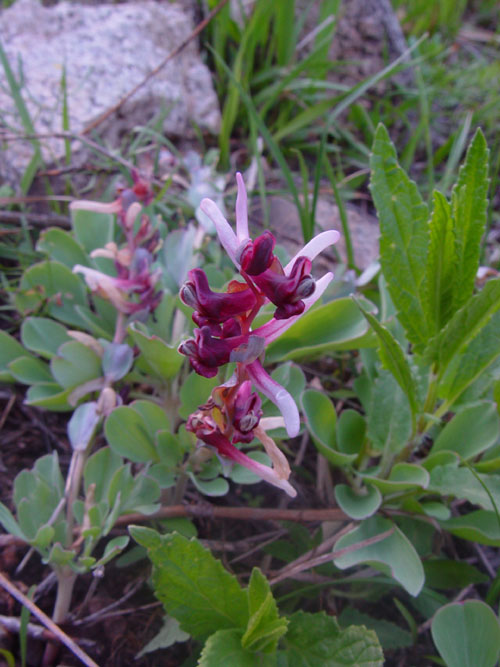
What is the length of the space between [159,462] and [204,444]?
33cm

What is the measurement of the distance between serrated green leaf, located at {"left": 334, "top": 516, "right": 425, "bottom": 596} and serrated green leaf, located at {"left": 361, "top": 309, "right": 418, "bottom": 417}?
0.97 ft

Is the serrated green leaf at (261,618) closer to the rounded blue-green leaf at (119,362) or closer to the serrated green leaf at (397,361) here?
the serrated green leaf at (397,361)

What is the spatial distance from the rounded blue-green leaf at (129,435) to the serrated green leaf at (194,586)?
28cm

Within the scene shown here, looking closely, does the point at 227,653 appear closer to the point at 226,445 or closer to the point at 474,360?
the point at 226,445

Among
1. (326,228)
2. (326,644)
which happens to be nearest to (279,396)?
(326,644)

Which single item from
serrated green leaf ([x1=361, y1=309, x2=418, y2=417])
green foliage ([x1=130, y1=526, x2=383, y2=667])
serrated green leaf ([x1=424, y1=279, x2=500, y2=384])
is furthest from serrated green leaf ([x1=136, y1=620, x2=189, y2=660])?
serrated green leaf ([x1=424, y1=279, x2=500, y2=384])

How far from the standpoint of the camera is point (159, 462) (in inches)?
59.1

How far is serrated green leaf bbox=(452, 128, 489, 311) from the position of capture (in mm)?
1263

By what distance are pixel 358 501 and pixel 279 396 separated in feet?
2.11

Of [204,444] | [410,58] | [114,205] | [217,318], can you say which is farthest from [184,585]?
[410,58]

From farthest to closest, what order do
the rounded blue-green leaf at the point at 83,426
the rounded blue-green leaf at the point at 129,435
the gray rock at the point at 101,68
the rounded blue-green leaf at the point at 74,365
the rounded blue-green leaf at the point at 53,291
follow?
the gray rock at the point at 101,68 → the rounded blue-green leaf at the point at 53,291 → the rounded blue-green leaf at the point at 74,365 → the rounded blue-green leaf at the point at 83,426 → the rounded blue-green leaf at the point at 129,435

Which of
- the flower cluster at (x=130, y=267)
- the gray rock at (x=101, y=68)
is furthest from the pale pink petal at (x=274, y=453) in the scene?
the gray rock at (x=101, y=68)

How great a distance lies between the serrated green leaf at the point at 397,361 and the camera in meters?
1.25

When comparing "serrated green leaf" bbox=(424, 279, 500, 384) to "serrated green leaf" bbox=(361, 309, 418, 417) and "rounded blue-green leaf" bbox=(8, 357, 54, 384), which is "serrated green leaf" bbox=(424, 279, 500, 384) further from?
"rounded blue-green leaf" bbox=(8, 357, 54, 384)
